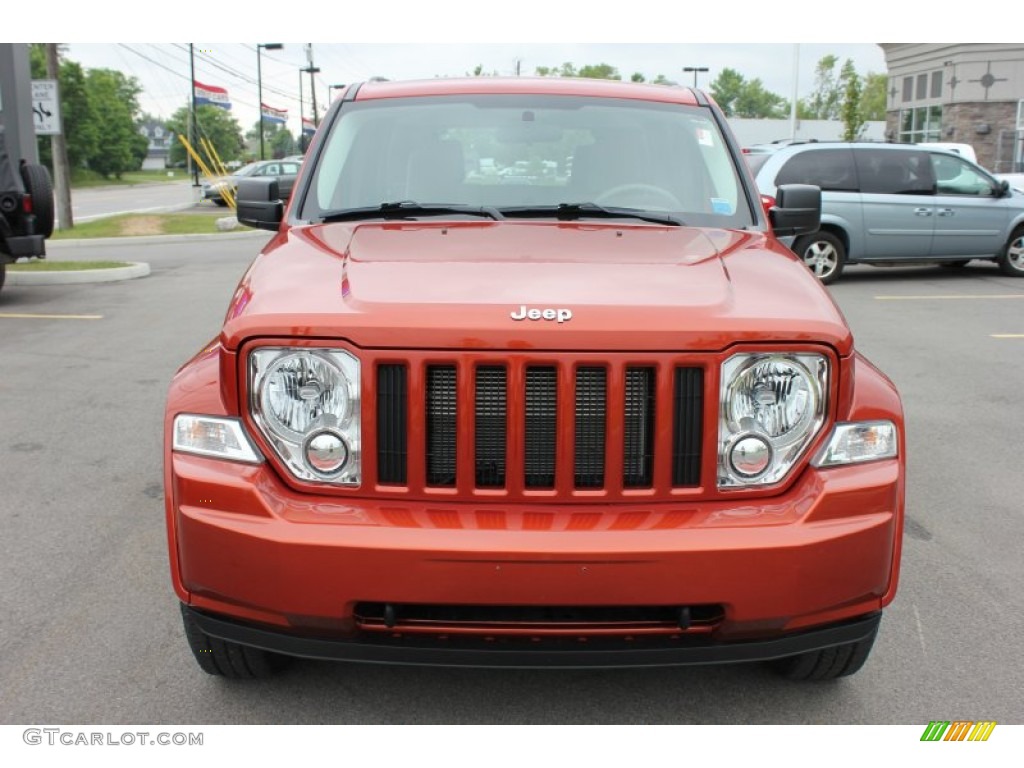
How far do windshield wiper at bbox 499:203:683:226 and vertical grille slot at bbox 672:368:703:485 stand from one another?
117cm

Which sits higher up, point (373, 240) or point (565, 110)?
point (565, 110)

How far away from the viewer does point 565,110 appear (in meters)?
4.29

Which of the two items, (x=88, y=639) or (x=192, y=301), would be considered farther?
(x=192, y=301)

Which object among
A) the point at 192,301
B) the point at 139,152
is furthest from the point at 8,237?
the point at 139,152

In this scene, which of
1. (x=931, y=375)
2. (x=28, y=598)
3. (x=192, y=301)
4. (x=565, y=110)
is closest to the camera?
(x=28, y=598)

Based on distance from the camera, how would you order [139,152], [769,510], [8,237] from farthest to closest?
1. [139,152]
2. [8,237]
3. [769,510]

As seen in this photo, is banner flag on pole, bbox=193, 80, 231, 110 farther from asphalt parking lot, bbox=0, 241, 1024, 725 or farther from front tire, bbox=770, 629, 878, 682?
front tire, bbox=770, 629, 878, 682

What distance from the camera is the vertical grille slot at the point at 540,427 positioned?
8.85ft

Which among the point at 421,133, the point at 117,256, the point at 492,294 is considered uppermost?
the point at 421,133

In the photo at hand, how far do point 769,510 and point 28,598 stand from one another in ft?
9.11

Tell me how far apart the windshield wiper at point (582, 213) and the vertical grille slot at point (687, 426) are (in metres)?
1.17

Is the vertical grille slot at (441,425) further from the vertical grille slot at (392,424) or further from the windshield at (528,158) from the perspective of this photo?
the windshield at (528,158)

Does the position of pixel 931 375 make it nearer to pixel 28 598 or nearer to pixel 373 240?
pixel 373 240

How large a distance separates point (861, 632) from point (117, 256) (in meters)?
17.5
